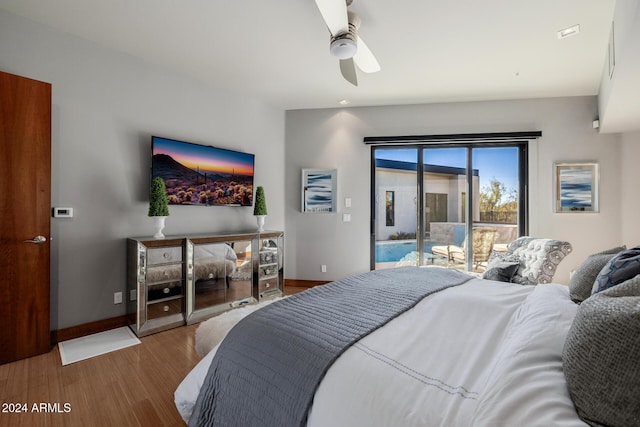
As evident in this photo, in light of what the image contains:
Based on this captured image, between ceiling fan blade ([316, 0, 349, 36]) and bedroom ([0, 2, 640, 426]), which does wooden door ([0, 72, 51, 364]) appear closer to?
bedroom ([0, 2, 640, 426])

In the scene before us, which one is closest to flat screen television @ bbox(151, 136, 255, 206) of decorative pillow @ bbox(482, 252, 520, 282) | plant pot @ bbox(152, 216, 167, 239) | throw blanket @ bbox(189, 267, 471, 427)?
plant pot @ bbox(152, 216, 167, 239)

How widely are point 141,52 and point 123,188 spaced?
4.44 feet

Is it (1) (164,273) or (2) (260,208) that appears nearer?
(1) (164,273)

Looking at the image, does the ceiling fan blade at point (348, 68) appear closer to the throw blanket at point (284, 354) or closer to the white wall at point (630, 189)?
the throw blanket at point (284, 354)

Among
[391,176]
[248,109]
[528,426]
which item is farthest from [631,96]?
[248,109]

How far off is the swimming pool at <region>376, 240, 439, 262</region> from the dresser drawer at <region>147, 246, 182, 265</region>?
2746mm

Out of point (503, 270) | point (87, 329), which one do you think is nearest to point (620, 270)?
point (503, 270)

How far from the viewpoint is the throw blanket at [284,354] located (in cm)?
101

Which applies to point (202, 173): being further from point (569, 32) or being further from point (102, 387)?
point (569, 32)

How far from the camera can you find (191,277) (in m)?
3.03

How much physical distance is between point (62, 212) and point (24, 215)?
1.04 feet

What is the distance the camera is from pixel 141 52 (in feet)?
9.81

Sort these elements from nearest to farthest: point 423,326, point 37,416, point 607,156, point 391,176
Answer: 1. point 423,326
2. point 37,416
3. point 607,156
4. point 391,176

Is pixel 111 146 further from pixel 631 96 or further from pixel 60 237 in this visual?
pixel 631 96
